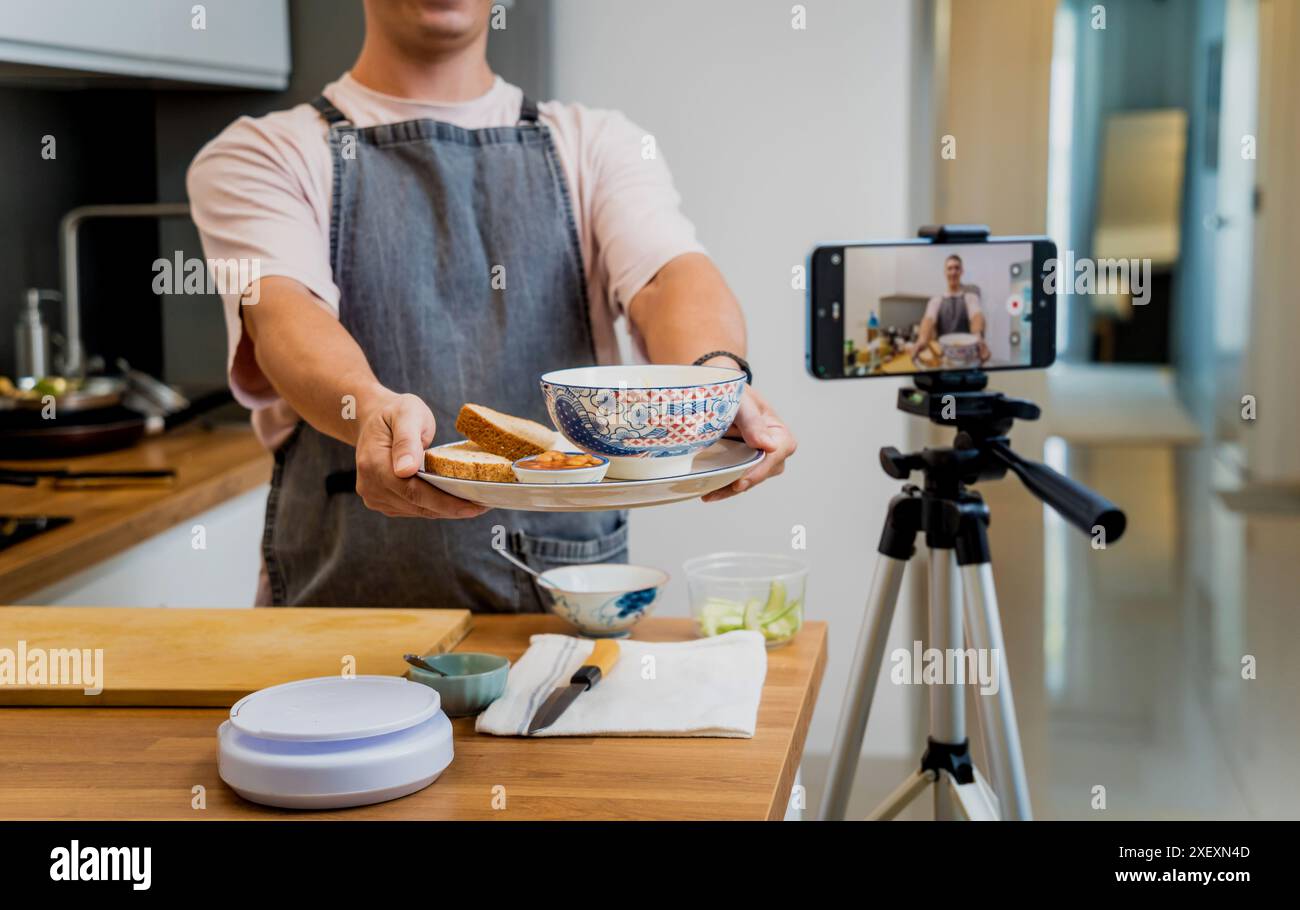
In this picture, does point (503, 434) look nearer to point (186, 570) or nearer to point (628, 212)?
point (628, 212)

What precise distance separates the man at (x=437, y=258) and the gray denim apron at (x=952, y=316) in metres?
0.18

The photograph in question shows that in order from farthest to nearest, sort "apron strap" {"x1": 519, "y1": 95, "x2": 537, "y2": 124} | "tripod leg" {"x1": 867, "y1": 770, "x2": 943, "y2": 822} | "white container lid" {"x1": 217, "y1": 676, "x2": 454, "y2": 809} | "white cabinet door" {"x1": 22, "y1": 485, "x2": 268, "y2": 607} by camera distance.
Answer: "white cabinet door" {"x1": 22, "y1": 485, "x2": 268, "y2": 607} < "apron strap" {"x1": 519, "y1": 95, "x2": 537, "y2": 124} < "tripod leg" {"x1": 867, "y1": 770, "x2": 943, "y2": 822} < "white container lid" {"x1": 217, "y1": 676, "x2": 454, "y2": 809}

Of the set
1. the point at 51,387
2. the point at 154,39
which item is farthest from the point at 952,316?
the point at 51,387

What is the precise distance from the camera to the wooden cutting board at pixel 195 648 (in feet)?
2.90

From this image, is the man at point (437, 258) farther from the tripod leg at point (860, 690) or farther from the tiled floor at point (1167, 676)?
the tiled floor at point (1167, 676)

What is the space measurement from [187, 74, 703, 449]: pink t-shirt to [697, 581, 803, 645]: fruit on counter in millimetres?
347

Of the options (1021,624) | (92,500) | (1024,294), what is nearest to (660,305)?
(1024,294)

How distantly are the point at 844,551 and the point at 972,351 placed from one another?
898mm

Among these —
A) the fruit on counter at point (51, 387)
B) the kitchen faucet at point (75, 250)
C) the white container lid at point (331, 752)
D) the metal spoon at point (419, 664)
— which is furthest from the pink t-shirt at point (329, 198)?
the kitchen faucet at point (75, 250)

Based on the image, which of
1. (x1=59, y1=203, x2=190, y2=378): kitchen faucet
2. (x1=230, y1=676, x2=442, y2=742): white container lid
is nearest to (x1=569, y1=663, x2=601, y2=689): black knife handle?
(x1=230, y1=676, x2=442, y2=742): white container lid

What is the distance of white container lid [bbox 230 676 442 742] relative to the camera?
71 centimetres

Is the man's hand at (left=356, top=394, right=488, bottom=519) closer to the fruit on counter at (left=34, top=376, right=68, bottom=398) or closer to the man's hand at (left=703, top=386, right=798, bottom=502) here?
the man's hand at (left=703, top=386, right=798, bottom=502)
